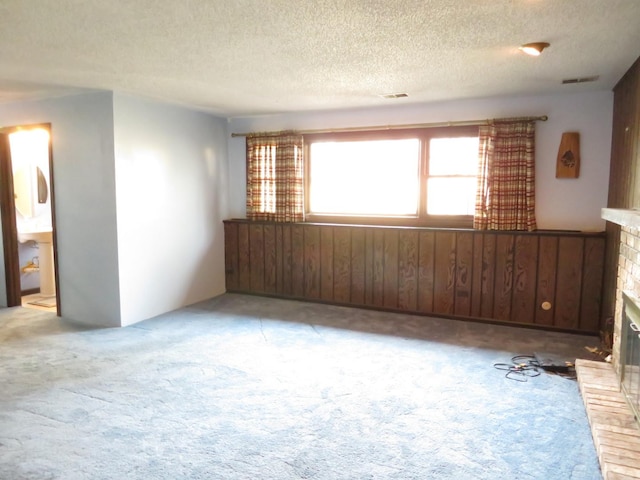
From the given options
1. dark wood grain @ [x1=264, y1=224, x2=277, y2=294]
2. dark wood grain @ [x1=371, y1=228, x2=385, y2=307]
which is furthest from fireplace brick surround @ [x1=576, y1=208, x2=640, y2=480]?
dark wood grain @ [x1=264, y1=224, x2=277, y2=294]

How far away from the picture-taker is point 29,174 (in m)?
5.67

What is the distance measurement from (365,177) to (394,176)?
35 cm

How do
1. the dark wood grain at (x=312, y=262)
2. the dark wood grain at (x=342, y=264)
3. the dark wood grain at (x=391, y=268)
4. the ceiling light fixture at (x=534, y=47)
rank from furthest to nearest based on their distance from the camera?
the dark wood grain at (x=312, y=262) < the dark wood grain at (x=342, y=264) < the dark wood grain at (x=391, y=268) < the ceiling light fixture at (x=534, y=47)

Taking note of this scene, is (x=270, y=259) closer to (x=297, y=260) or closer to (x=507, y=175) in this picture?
(x=297, y=260)

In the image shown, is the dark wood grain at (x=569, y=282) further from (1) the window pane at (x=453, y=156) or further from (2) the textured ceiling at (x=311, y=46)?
(2) the textured ceiling at (x=311, y=46)

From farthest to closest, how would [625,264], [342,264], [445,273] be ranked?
[342,264] → [445,273] → [625,264]

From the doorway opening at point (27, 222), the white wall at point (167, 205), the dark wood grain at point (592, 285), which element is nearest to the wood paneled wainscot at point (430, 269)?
the dark wood grain at point (592, 285)

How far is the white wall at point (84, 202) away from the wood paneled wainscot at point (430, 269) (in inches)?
66.1

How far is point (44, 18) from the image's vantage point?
89.1 inches

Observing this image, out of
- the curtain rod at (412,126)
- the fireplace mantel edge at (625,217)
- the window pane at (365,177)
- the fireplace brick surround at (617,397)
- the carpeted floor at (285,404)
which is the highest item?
the curtain rod at (412,126)

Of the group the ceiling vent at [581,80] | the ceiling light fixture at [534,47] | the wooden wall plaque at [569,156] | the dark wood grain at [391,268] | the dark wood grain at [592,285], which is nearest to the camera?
the ceiling light fixture at [534,47]

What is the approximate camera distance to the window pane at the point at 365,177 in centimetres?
477

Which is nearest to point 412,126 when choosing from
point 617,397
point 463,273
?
point 463,273

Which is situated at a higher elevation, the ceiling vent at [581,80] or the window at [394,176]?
the ceiling vent at [581,80]
